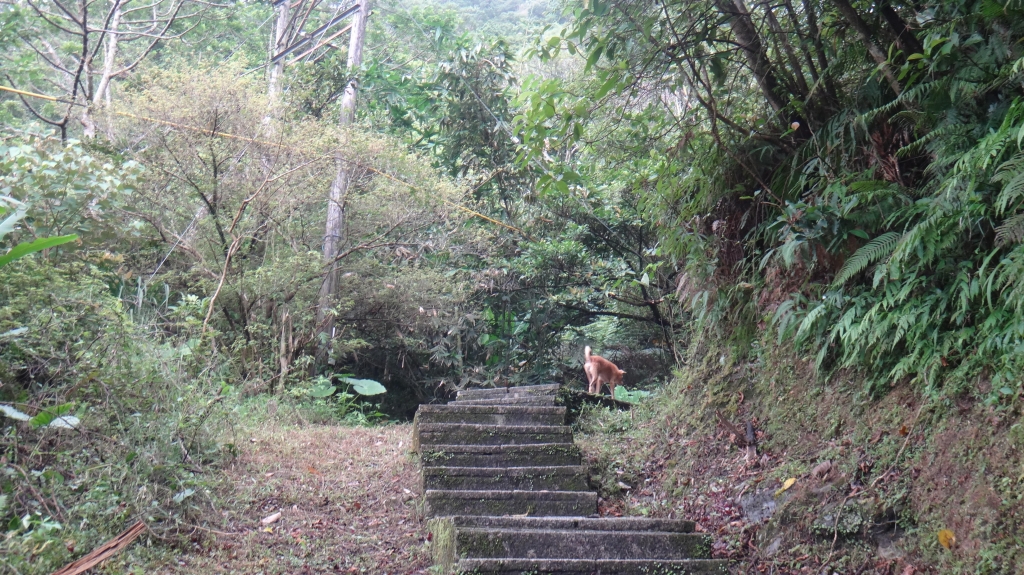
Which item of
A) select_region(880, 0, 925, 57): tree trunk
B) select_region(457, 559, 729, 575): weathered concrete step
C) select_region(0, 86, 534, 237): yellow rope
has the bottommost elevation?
select_region(457, 559, 729, 575): weathered concrete step

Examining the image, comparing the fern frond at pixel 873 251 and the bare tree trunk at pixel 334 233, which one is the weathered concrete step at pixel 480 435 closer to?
the fern frond at pixel 873 251

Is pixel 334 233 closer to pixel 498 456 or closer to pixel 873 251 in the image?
pixel 498 456

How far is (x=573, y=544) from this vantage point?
4.07 metres

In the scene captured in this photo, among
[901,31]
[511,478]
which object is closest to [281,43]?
[511,478]

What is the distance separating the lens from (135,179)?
7.95 meters

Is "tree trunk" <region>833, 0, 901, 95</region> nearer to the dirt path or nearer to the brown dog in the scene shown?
the dirt path

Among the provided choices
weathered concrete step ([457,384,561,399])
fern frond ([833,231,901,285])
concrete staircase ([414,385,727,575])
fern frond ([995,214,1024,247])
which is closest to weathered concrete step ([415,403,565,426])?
concrete staircase ([414,385,727,575])

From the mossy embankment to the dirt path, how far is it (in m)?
1.62

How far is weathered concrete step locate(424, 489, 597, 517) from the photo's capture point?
16.5 feet

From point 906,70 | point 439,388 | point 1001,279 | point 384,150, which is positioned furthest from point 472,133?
point 1001,279

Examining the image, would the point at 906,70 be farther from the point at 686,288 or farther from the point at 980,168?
the point at 686,288

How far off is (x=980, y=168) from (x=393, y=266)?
896cm

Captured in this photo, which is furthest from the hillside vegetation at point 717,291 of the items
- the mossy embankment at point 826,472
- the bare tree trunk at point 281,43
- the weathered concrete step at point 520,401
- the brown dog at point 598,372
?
the bare tree trunk at point 281,43

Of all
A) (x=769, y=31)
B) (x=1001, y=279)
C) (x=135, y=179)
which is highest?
(x=135, y=179)
